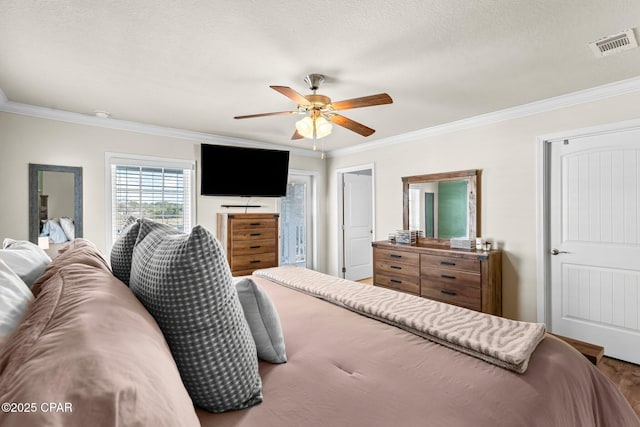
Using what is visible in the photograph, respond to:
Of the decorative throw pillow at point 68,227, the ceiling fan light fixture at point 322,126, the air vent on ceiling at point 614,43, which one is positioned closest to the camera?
the air vent on ceiling at point 614,43

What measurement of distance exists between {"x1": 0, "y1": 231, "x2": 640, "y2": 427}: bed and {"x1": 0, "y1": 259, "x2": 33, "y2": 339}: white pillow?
0.07ft

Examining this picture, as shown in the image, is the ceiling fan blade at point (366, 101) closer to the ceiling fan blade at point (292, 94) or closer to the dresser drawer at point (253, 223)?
the ceiling fan blade at point (292, 94)

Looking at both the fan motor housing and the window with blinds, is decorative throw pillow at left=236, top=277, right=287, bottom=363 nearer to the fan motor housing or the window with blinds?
the fan motor housing

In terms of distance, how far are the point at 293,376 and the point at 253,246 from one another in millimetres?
3414

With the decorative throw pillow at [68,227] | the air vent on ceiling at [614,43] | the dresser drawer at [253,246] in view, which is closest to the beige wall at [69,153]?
the decorative throw pillow at [68,227]

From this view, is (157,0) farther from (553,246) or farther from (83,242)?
(553,246)

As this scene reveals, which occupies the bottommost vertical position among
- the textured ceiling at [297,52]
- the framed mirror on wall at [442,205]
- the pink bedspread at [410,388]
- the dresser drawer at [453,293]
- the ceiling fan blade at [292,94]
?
the dresser drawer at [453,293]

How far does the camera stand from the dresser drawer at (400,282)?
12.4 ft

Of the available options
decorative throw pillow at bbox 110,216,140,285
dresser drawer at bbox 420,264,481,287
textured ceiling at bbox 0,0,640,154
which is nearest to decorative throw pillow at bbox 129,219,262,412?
decorative throw pillow at bbox 110,216,140,285

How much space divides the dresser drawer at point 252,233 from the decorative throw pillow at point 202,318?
3392mm

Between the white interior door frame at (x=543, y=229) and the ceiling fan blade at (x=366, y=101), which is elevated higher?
the ceiling fan blade at (x=366, y=101)

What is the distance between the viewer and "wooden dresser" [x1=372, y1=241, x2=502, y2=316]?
10.6ft

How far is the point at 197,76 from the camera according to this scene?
2.49 m

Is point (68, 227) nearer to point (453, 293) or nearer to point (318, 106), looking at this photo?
point (318, 106)
